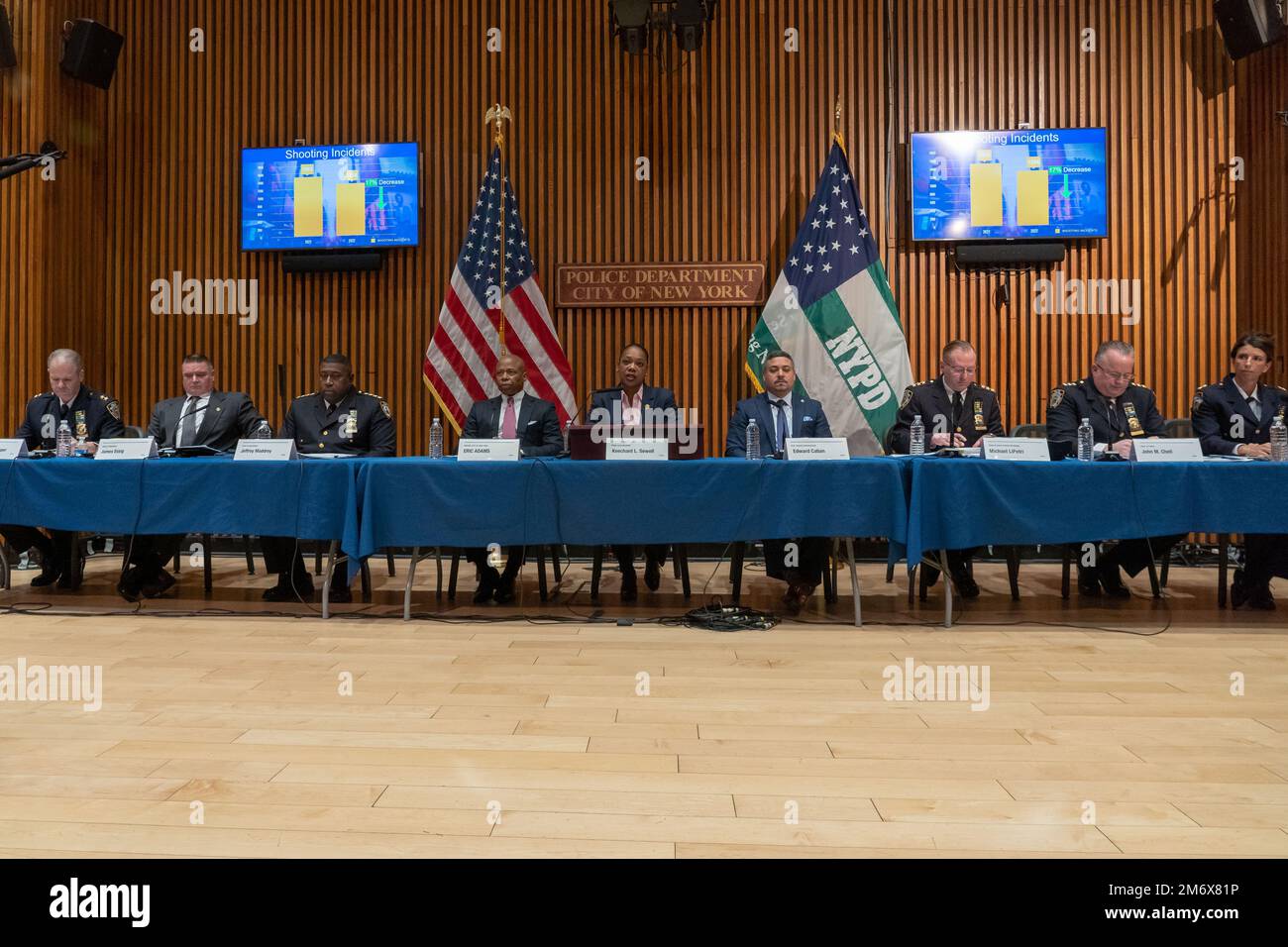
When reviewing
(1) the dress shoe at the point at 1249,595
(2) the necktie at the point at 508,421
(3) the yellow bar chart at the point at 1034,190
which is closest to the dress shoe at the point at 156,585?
(2) the necktie at the point at 508,421

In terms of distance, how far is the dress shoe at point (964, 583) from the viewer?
13.8ft

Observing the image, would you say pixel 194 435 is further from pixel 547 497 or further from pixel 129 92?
pixel 129 92

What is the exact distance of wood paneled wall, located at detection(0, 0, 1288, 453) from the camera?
5.66 meters

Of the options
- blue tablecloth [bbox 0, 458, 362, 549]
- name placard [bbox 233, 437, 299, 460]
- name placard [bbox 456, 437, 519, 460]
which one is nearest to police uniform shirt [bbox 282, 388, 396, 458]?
name placard [bbox 233, 437, 299, 460]

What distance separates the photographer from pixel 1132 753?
1880mm

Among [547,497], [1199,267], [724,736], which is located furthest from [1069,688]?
[1199,267]

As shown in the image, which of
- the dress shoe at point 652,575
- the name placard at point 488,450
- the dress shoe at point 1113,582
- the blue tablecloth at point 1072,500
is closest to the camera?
the blue tablecloth at point 1072,500

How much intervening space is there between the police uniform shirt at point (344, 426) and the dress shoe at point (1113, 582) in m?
4.01

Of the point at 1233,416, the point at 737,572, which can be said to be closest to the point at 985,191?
the point at 1233,416

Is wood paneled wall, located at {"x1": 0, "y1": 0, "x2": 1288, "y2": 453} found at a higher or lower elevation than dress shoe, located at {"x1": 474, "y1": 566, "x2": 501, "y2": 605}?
higher

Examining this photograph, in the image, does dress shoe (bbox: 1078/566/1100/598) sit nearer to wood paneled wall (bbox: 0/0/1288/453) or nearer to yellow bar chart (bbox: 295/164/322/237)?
wood paneled wall (bbox: 0/0/1288/453)

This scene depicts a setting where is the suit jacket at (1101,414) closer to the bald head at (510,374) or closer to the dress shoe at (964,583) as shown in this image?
the dress shoe at (964,583)

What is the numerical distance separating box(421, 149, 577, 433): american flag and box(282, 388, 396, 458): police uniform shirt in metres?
1.38

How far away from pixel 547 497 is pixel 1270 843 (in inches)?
101
